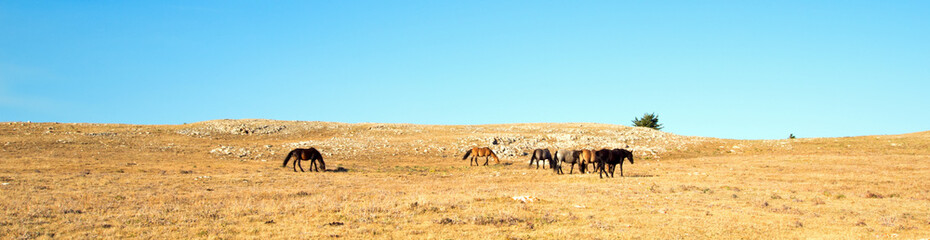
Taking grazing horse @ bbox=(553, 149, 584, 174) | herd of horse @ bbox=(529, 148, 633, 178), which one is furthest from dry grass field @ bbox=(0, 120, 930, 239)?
grazing horse @ bbox=(553, 149, 584, 174)

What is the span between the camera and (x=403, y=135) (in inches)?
2242

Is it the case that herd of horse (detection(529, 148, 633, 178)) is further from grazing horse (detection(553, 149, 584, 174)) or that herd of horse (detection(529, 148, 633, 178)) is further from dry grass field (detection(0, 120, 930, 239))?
dry grass field (detection(0, 120, 930, 239))

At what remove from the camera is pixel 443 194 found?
65.1ft

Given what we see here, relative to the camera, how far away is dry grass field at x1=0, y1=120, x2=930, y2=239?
41.6 feet

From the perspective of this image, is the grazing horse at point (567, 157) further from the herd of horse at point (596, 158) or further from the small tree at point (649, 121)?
the small tree at point (649, 121)

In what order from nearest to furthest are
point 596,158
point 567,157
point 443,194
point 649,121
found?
1. point 443,194
2. point 596,158
3. point 567,157
4. point 649,121

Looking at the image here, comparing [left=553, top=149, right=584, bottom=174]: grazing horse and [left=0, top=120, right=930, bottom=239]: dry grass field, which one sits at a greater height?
[left=553, top=149, right=584, bottom=174]: grazing horse

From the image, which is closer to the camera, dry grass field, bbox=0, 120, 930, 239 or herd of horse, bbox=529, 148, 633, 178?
dry grass field, bbox=0, 120, 930, 239

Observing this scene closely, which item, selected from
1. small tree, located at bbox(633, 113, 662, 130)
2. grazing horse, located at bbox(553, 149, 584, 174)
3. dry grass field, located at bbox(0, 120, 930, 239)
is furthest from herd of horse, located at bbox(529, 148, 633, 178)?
small tree, located at bbox(633, 113, 662, 130)

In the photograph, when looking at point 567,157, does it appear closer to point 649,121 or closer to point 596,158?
point 596,158

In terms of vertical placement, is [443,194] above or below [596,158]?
below

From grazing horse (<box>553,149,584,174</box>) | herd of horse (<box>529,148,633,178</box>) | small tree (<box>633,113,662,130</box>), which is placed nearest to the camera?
herd of horse (<box>529,148,633,178</box>)

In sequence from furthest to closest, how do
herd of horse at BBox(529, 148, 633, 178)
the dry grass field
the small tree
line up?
the small tree < herd of horse at BBox(529, 148, 633, 178) < the dry grass field

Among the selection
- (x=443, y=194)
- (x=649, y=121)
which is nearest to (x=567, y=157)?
(x=443, y=194)
